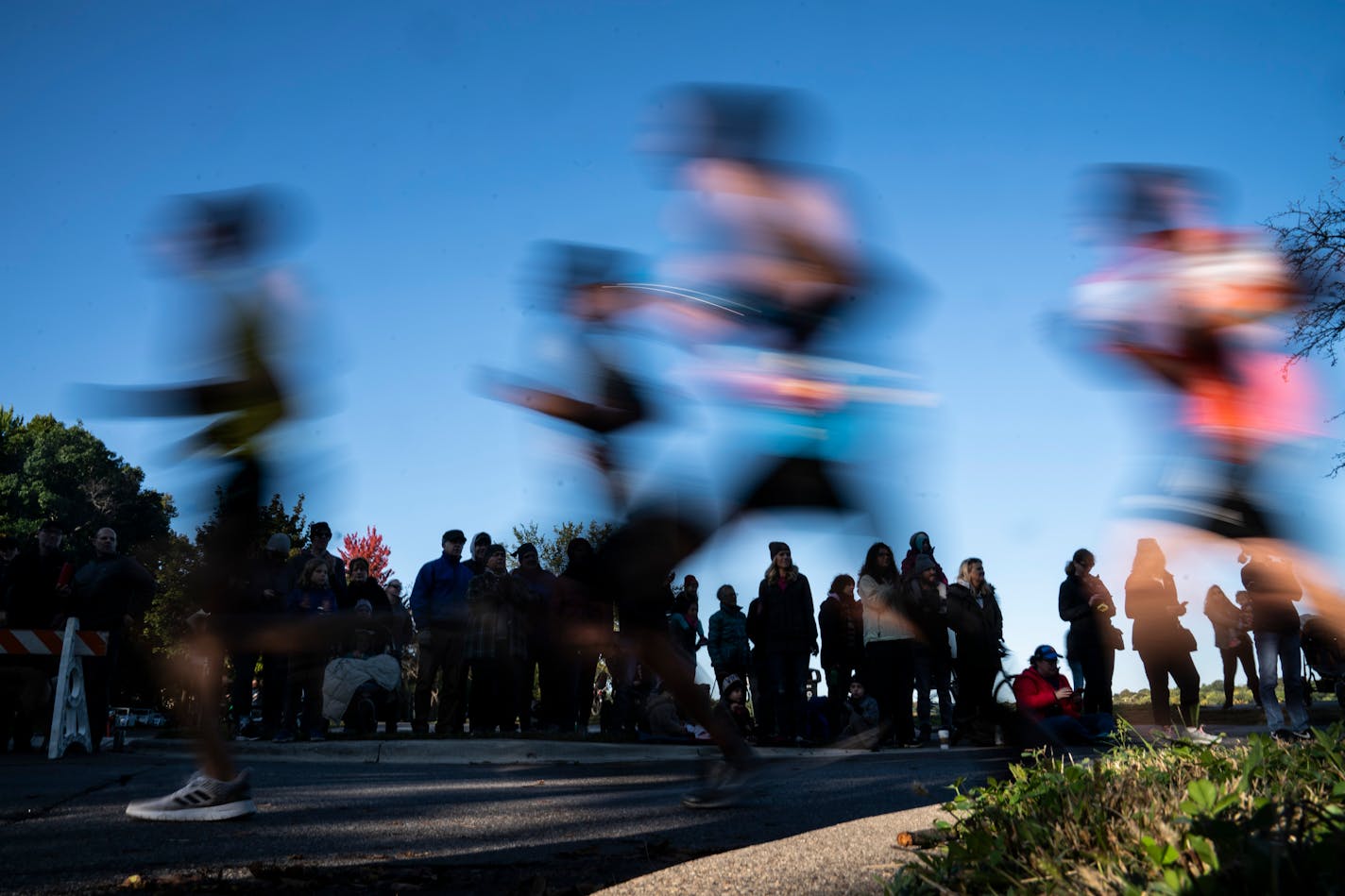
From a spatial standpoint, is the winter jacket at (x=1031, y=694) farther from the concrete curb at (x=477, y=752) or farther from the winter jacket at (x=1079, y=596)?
the concrete curb at (x=477, y=752)

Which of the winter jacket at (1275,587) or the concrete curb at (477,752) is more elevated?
the winter jacket at (1275,587)

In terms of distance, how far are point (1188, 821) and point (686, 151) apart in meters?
1.75

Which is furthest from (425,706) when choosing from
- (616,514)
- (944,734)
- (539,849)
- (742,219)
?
(742,219)

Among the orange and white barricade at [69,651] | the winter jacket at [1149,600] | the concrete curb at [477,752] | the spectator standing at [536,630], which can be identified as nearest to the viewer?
the winter jacket at [1149,600]

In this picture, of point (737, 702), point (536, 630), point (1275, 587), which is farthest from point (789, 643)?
point (1275, 587)

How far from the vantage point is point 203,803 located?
437cm

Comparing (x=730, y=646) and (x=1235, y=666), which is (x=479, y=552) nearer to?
(x=730, y=646)

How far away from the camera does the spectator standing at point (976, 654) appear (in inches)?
141

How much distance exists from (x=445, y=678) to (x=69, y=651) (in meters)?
3.31

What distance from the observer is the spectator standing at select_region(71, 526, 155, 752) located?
9.97m

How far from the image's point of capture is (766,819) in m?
4.74

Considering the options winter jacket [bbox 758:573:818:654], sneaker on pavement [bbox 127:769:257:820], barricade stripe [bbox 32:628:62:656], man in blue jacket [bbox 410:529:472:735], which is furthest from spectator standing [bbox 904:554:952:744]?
barricade stripe [bbox 32:628:62:656]

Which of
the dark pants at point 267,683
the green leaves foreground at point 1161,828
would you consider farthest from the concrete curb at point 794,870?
the dark pants at point 267,683

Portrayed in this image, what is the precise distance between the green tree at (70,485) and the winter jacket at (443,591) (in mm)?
44019
